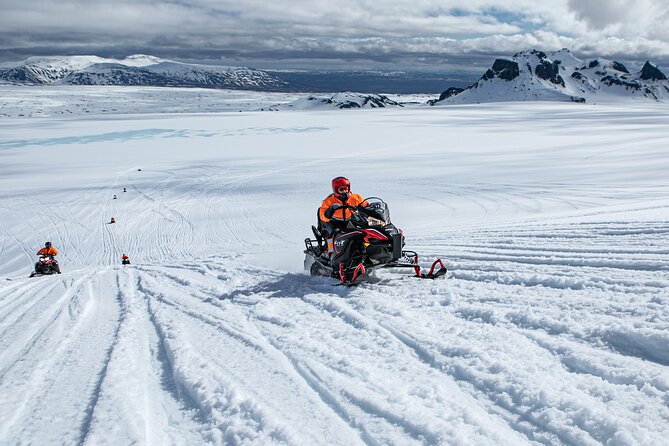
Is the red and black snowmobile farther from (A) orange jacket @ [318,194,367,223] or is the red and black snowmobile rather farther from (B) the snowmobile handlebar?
(B) the snowmobile handlebar

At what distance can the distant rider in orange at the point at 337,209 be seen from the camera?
22.1 feet

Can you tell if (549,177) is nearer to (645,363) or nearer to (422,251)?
(422,251)

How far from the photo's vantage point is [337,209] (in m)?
6.79

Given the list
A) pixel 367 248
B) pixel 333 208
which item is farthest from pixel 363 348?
pixel 333 208

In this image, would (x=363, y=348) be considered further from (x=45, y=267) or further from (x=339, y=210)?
(x=45, y=267)

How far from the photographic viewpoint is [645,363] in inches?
122

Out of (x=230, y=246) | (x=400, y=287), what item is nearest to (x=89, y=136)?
(x=230, y=246)

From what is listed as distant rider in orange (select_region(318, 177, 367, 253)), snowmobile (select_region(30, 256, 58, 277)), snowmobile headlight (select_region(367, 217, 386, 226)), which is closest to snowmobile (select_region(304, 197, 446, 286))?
snowmobile headlight (select_region(367, 217, 386, 226))

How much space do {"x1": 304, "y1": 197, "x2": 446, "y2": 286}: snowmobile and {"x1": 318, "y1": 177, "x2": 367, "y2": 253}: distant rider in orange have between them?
0.46 ft

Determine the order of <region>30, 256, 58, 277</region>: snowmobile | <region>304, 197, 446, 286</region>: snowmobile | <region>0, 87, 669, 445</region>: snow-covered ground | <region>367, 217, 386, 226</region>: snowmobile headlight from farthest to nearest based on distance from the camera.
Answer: <region>30, 256, 58, 277</region>: snowmobile
<region>367, 217, 386, 226</region>: snowmobile headlight
<region>304, 197, 446, 286</region>: snowmobile
<region>0, 87, 669, 445</region>: snow-covered ground

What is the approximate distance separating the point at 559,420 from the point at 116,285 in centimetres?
705

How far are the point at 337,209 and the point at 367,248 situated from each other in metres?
0.84

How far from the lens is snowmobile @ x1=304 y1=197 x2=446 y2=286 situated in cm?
617

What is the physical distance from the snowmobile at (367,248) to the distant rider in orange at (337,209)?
0.14 metres
